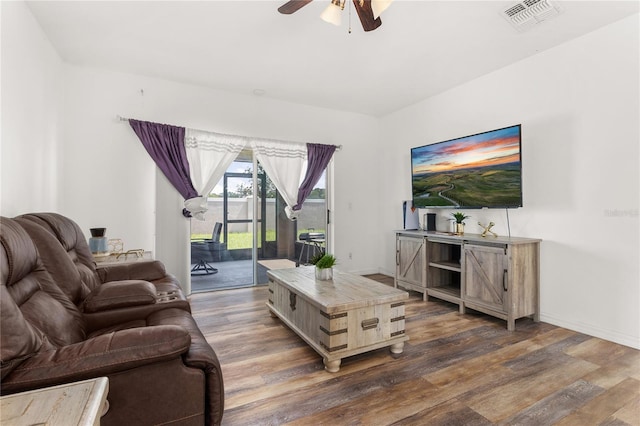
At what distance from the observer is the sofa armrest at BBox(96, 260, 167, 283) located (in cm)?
253

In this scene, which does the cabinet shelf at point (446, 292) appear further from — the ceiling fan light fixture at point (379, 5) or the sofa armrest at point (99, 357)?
the sofa armrest at point (99, 357)

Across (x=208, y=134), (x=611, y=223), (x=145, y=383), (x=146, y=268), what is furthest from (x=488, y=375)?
(x=208, y=134)

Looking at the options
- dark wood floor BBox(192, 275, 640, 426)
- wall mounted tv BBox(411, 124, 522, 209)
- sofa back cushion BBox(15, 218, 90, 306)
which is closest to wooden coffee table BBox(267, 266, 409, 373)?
dark wood floor BBox(192, 275, 640, 426)

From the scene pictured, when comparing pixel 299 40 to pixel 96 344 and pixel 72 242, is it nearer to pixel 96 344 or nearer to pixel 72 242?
pixel 72 242

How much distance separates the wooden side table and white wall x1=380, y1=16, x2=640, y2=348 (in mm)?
3640

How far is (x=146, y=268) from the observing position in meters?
2.69

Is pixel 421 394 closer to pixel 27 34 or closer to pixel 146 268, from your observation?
pixel 146 268

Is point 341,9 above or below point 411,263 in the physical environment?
above

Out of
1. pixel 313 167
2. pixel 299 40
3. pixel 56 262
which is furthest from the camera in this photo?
pixel 313 167

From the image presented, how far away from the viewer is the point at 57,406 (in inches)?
32.5

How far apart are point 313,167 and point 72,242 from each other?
10.4ft

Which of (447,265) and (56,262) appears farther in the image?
(447,265)

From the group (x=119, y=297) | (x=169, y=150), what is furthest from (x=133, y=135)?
(x=119, y=297)

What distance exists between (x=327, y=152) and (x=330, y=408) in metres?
3.74
